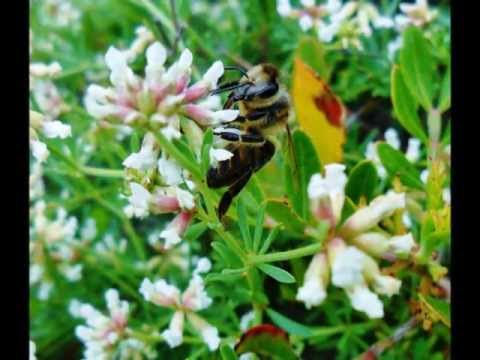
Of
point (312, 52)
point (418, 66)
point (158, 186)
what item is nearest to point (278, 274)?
point (158, 186)

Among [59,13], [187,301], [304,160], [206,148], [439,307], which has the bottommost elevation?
[439,307]

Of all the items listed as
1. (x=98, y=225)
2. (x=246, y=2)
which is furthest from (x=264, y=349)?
(x=246, y=2)

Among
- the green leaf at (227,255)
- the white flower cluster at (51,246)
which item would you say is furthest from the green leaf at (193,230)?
the white flower cluster at (51,246)

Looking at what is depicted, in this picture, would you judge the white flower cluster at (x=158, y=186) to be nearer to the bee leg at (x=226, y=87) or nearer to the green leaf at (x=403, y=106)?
the bee leg at (x=226, y=87)

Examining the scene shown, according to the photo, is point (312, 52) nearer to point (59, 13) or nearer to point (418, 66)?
Answer: point (418, 66)

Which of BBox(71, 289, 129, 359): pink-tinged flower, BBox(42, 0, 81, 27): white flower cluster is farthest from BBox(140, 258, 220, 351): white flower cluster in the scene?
BBox(42, 0, 81, 27): white flower cluster

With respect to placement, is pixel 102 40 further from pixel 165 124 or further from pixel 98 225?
pixel 165 124
